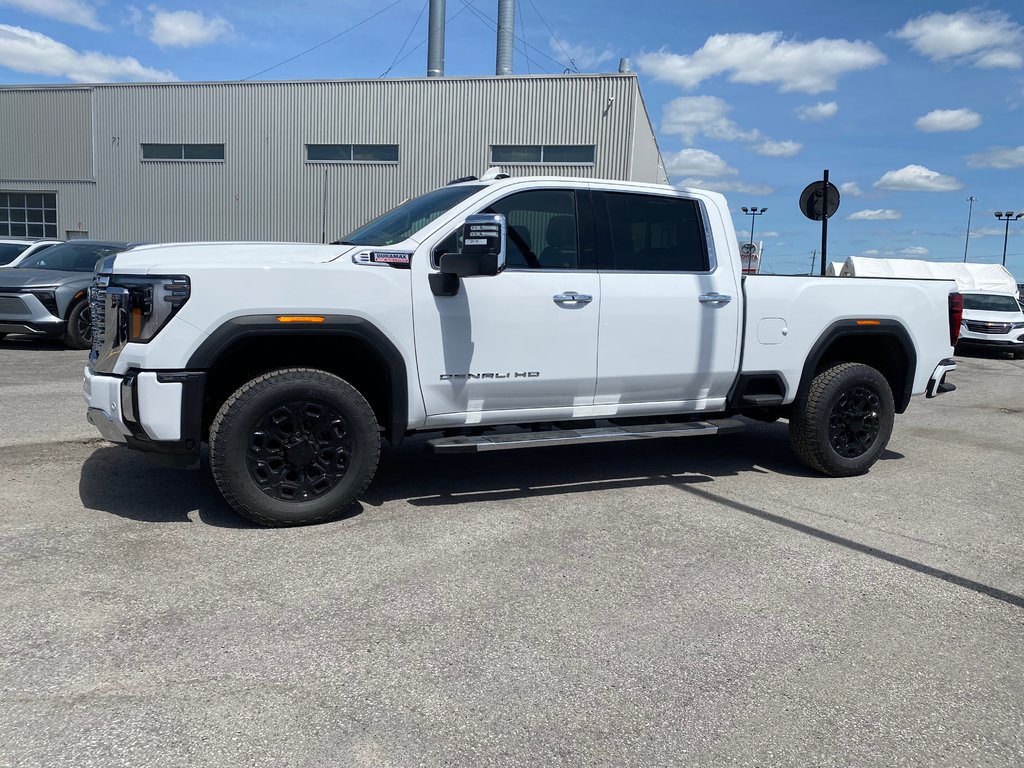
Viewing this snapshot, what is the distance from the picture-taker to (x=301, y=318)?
4.20m

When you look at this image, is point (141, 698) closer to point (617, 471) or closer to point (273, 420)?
point (273, 420)

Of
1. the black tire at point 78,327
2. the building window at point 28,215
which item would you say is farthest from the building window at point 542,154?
the black tire at point 78,327

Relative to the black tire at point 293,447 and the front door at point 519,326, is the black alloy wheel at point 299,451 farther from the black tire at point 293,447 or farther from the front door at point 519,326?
the front door at point 519,326

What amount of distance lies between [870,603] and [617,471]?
244 centimetres

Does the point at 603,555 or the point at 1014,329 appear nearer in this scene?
the point at 603,555

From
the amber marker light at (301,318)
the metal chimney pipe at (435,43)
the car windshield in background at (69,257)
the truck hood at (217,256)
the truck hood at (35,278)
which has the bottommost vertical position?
the amber marker light at (301,318)

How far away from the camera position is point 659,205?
17.9 feet

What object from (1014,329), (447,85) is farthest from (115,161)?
(1014,329)

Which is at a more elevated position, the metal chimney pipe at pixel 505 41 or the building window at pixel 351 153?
the metal chimney pipe at pixel 505 41

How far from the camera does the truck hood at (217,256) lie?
405cm

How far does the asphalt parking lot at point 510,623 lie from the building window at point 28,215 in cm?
3154

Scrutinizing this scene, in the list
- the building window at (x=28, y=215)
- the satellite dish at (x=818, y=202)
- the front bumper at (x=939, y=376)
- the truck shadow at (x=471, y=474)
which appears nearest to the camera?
the truck shadow at (x=471, y=474)

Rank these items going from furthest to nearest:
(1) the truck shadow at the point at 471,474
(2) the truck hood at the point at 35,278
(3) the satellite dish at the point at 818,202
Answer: (2) the truck hood at the point at 35,278 < (3) the satellite dish at the point at 818,202 < (1) the truck shadow at the point at 471,474

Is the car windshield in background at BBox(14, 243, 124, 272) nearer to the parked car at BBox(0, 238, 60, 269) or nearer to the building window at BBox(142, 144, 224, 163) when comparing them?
the parked car at BBox(0, 238, 60, 269)
